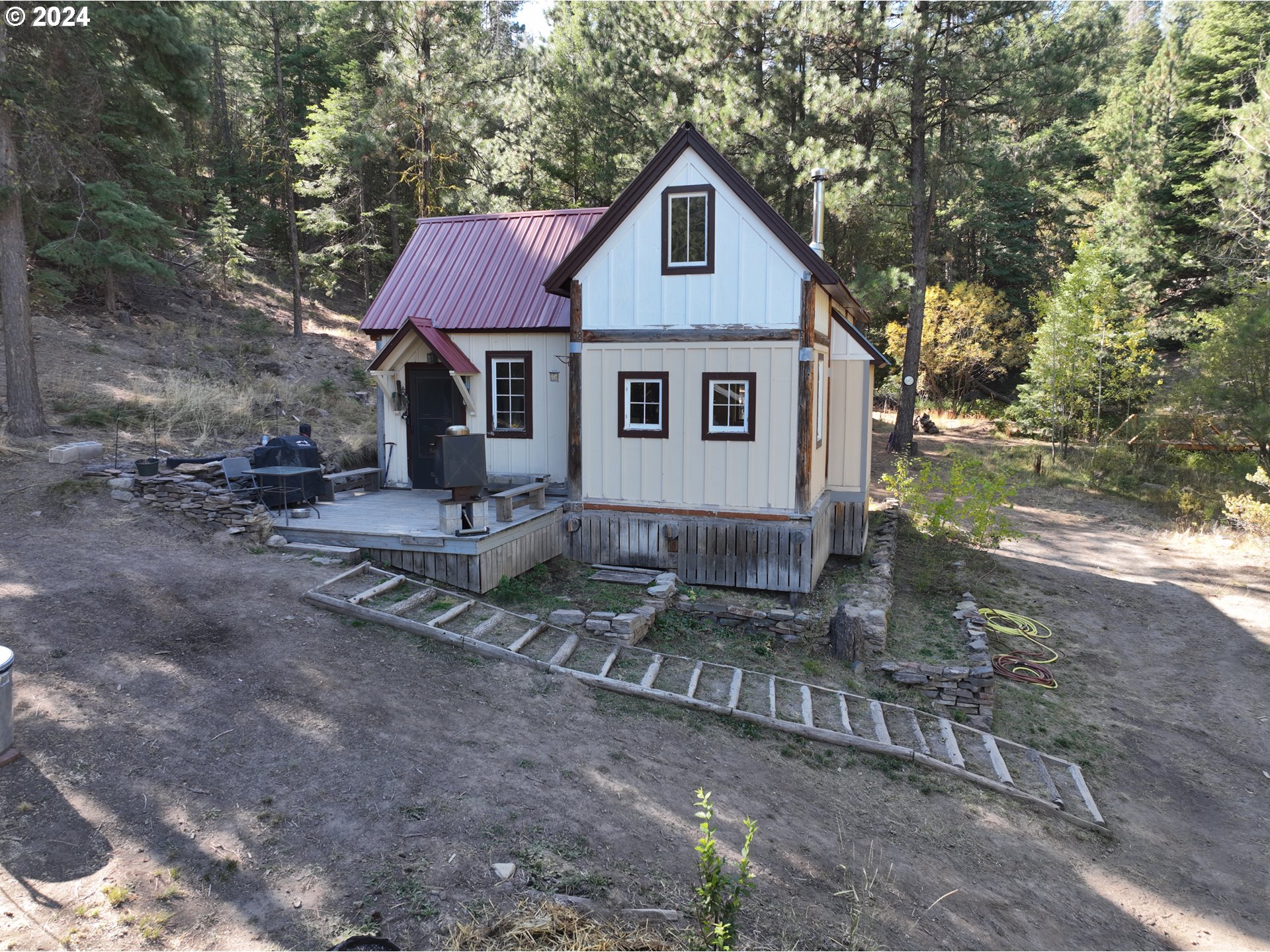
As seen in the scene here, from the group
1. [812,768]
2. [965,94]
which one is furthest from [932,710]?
[965,94]

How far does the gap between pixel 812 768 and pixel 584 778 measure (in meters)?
2.34

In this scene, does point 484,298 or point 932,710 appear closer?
point 932,710

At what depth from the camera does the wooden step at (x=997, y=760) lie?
7.70 metres

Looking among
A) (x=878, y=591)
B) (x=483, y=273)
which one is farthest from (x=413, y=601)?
(x=483, y=273)

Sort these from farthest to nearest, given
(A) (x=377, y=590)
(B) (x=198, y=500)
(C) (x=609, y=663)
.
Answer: (B) (x=198, y=500) → (A) (x=377, y=590) → (C) (x=609, y=663)

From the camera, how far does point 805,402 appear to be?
36.1ft

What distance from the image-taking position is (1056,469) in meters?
24.8

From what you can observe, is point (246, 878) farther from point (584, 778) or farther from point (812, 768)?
point (812, 768)

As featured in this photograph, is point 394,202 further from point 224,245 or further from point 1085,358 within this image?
point 1085,358

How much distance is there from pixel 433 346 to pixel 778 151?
1280cm

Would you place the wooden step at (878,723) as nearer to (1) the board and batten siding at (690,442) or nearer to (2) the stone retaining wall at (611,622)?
(2) the stone retaining wall at (611,622)

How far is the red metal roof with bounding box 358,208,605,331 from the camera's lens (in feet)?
44.3

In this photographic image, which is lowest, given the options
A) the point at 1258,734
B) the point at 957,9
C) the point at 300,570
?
the point at 1258,734

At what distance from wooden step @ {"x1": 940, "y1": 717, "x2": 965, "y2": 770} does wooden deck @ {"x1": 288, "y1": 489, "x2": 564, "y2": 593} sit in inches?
228
